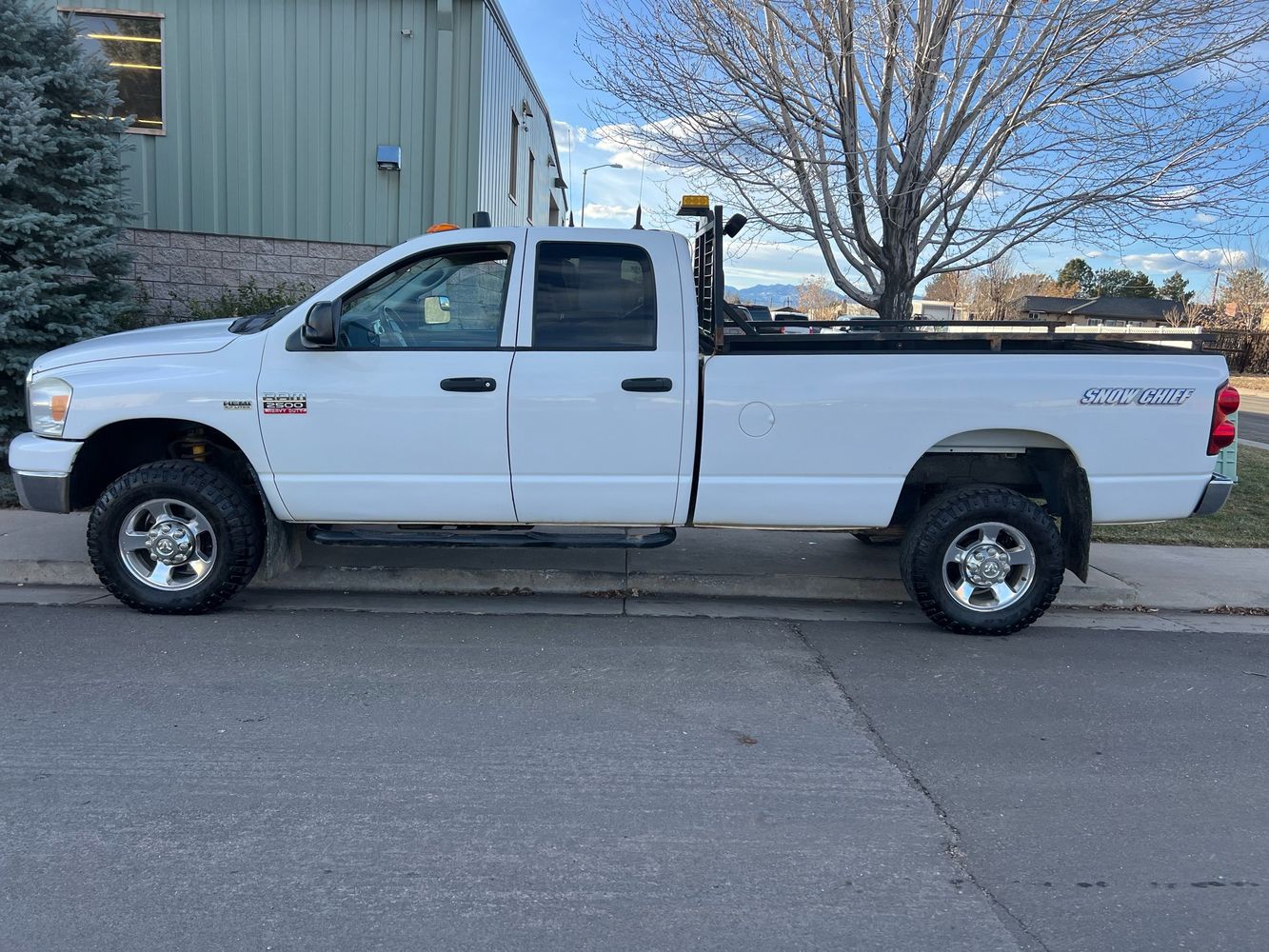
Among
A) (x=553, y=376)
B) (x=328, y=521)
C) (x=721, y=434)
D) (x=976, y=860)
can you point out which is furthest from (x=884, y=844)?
(x=328, y=521)

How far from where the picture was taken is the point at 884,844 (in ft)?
11.0

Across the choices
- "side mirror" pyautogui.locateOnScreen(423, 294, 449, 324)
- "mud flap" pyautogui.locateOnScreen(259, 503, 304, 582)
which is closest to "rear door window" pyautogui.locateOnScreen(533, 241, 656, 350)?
"side mirror" pyautogui.locateOnScreen(423, 294, 449, 324)

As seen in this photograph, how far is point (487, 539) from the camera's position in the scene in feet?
18.8

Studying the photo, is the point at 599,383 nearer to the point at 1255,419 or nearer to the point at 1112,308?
the point at 1255,419

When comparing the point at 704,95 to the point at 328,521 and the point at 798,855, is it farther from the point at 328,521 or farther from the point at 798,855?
the point at 798,855

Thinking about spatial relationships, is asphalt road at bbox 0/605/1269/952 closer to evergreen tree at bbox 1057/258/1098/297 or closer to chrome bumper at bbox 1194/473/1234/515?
chrome bumper at bbox 1194/473/1234/515

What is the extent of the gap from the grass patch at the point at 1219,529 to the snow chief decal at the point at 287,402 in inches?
243

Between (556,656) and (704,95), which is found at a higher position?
(704,95)

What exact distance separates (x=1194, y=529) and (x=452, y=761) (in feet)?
24.9

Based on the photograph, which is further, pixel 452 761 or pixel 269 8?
pixel 269 8

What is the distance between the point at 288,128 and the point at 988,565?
9.51 metres

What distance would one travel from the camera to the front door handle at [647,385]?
534 centimetres

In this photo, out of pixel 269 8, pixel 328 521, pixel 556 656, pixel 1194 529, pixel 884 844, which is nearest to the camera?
pixel 884 844

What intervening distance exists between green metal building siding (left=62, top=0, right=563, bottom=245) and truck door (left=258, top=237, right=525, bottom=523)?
6511mm
